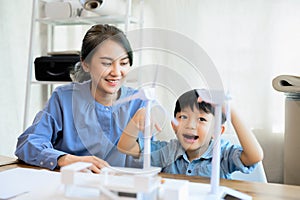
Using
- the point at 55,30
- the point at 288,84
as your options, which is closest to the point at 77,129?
the point at 288,84

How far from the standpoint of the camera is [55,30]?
227 cm

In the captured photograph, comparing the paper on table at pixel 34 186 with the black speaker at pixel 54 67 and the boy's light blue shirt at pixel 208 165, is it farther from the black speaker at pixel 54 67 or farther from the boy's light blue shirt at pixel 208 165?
the black speaker at pixel 54 67

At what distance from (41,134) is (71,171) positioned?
553 millimetres

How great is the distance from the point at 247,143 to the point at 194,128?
25cm

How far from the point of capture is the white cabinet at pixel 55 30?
6.60 feet

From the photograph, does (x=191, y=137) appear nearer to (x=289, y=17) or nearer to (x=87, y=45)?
(x=87, y=45)

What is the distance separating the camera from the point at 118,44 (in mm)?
779

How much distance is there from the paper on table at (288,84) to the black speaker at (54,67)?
3.32ft

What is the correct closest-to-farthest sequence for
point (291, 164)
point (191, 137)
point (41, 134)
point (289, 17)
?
point (191, 137)
point (41, 134)
point (291, 164)
point (289, 17)

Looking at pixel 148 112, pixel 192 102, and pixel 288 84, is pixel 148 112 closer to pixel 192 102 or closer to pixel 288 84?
pixel 192 102

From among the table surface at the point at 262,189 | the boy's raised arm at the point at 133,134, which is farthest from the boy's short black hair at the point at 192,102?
the table surface at the point at 262,189

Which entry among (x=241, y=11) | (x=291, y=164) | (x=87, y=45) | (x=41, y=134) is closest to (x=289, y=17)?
(x=241, y=11)

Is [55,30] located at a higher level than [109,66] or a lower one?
higher

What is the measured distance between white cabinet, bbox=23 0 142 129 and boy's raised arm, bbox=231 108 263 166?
1.15 meters
